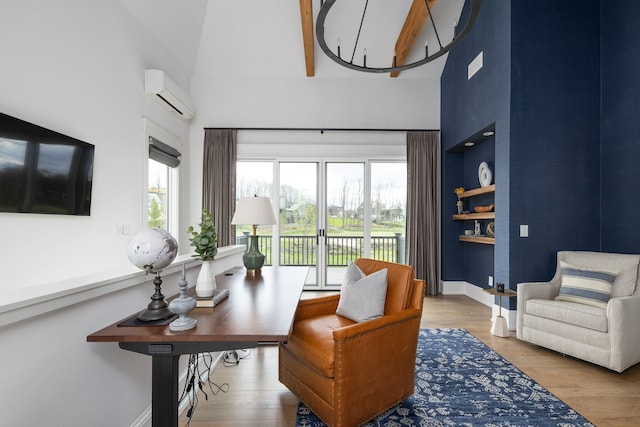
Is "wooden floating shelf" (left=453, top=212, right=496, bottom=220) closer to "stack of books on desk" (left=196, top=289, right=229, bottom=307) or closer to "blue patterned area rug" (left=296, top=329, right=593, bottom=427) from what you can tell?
"blue patterned area rug" (left=296, top=329, right=593, bottom=427)

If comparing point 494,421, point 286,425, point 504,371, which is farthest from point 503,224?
point 286,425

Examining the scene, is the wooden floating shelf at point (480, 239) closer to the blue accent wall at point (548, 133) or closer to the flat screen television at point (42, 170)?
the blue accent wall at point (548, 133)

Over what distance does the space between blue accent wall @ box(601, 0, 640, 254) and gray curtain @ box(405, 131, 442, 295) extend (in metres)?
2.00

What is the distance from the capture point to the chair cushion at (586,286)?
2.60m

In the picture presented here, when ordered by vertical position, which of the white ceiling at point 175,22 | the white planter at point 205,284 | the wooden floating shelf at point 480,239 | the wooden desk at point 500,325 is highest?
the white ceiling at point 175,22

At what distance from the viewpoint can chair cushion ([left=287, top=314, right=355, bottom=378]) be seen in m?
1.63

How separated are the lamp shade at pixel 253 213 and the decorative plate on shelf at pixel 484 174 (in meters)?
3.06

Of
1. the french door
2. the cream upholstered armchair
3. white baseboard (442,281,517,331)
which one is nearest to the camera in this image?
the cream upholstered armchair

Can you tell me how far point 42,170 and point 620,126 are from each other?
17.1 feet

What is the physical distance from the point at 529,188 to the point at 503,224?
1.53 ft

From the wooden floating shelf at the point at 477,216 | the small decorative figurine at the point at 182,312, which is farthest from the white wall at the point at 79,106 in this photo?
the wooden floating shelf at the point at 477,216

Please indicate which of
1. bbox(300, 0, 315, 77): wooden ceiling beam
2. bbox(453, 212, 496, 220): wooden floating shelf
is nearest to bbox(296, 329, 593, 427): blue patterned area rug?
bbox(453, 212, 496, 220): wooden floating shelf

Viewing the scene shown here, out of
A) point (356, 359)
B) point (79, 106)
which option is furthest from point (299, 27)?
point (356, 359)

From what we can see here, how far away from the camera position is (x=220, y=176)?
481cm
